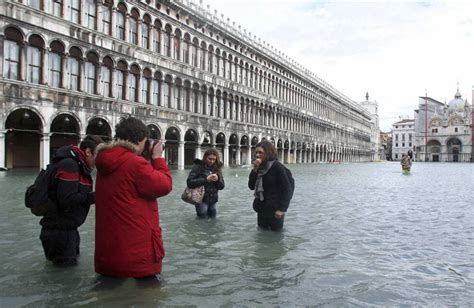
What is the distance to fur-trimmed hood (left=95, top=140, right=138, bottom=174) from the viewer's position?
10.7 ft

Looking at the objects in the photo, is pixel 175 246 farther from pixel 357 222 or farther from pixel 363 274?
pixel 357 222

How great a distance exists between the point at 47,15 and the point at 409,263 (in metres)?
22.6

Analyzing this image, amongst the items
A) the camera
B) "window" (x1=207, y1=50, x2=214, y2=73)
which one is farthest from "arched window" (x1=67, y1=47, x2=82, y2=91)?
the camera

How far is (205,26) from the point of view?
3600cm

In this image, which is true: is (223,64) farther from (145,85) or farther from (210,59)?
(145,85)

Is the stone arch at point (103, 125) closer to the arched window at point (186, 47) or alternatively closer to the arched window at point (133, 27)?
the arched window at point (133, 27)

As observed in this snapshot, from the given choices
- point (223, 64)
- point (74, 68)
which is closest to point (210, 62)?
point (223, 64)

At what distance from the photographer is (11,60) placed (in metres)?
20.6

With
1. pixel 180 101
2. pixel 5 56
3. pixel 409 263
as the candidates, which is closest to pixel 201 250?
pixel 409 263

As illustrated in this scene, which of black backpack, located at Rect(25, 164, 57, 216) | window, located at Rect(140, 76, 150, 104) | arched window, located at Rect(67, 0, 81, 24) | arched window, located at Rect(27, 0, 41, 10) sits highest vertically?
arched window, located at Rect(67, 0, 81, 24)

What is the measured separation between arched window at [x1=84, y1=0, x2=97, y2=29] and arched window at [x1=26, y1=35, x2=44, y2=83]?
3685 millimetres

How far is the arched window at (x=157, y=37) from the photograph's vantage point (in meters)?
30.0

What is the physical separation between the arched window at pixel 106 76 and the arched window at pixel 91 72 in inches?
17.5

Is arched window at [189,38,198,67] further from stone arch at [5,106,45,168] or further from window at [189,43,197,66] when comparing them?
stone arch at [5,106,45,168]
